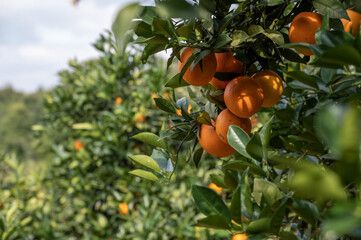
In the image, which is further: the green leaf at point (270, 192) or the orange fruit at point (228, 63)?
the orange fruit at point (228, 63)

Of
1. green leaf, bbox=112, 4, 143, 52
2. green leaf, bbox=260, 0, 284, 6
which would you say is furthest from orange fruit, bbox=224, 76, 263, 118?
green leaf, bbox=112, 4, 143, 52

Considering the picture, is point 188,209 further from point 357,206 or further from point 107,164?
point 357,206

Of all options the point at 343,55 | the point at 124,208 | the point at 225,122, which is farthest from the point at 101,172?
the point at 343,55

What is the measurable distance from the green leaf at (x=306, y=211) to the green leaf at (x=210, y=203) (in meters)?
0.08

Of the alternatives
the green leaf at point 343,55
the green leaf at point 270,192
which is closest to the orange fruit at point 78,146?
the green leaf at point 270,192

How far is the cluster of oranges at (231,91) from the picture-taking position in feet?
1.44

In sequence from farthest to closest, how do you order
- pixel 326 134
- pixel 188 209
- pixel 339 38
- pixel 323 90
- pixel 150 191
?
pixel 150 191
pixel 188 209
pixel 323 90
pixel 339 38
pixel 326 134

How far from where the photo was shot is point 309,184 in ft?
0.51

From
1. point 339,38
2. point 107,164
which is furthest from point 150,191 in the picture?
point 339,38

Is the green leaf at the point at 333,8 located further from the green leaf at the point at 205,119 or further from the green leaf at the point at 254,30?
the green leaf at the point at 205,119

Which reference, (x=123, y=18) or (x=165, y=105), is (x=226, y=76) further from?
(x=123, y=18)

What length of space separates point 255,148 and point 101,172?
1.62 metres

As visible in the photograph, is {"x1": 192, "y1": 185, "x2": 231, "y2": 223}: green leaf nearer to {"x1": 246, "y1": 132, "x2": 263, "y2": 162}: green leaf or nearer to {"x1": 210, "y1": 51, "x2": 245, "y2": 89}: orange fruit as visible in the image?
{"x1": 246, "y1": 132, "x2": 263, "y2": 162}: green leaf

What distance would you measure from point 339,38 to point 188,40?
19 centimetres
